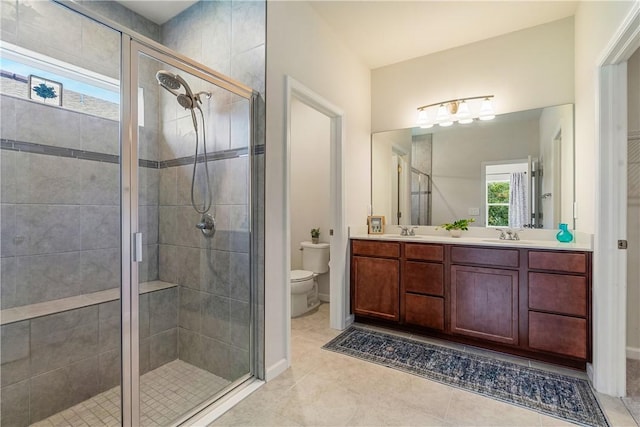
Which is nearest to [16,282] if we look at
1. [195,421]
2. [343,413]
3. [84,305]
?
[84,305]

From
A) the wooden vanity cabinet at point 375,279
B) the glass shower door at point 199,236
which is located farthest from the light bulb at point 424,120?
the glass shower door at point 199,236

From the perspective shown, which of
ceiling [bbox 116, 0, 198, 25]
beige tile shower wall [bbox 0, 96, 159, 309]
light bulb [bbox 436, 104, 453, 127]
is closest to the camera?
beige tile shower wall [bbox 0, 96, 159, 309]

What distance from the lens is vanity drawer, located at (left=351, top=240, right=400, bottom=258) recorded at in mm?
2762

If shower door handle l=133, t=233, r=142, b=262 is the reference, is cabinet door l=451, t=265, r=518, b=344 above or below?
below

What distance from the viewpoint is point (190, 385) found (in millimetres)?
1836

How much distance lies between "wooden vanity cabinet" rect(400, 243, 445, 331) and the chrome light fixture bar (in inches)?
49.5

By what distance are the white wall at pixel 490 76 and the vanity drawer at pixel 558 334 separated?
1727 millimetres

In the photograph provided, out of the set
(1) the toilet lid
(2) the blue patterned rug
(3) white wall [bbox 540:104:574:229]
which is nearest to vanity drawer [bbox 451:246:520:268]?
(3) white wall [bbox 540:104:574:229]

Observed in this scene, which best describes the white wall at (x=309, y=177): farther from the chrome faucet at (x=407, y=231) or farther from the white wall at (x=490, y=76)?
the chrome faucet at (x=407, y=231)

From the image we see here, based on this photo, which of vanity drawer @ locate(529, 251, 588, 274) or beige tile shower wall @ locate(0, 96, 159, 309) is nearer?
beige tile shower wall @ locate(0, 96, 159, 309)

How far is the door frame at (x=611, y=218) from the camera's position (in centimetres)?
177

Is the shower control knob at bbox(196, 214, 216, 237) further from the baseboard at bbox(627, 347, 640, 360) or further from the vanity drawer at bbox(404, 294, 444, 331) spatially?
the baseboard at bbox(627, 347, 640, 360)

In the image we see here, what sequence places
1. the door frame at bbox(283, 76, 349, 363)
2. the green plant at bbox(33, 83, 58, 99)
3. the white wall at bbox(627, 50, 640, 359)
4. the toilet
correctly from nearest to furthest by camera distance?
the green plant at bbox(33, 83, 58, 99)
the white wall at bbox(627, 50, 640, 359)
the door frame at bbox(283, 76, 349, 363)
the toilet

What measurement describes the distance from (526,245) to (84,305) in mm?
2985
